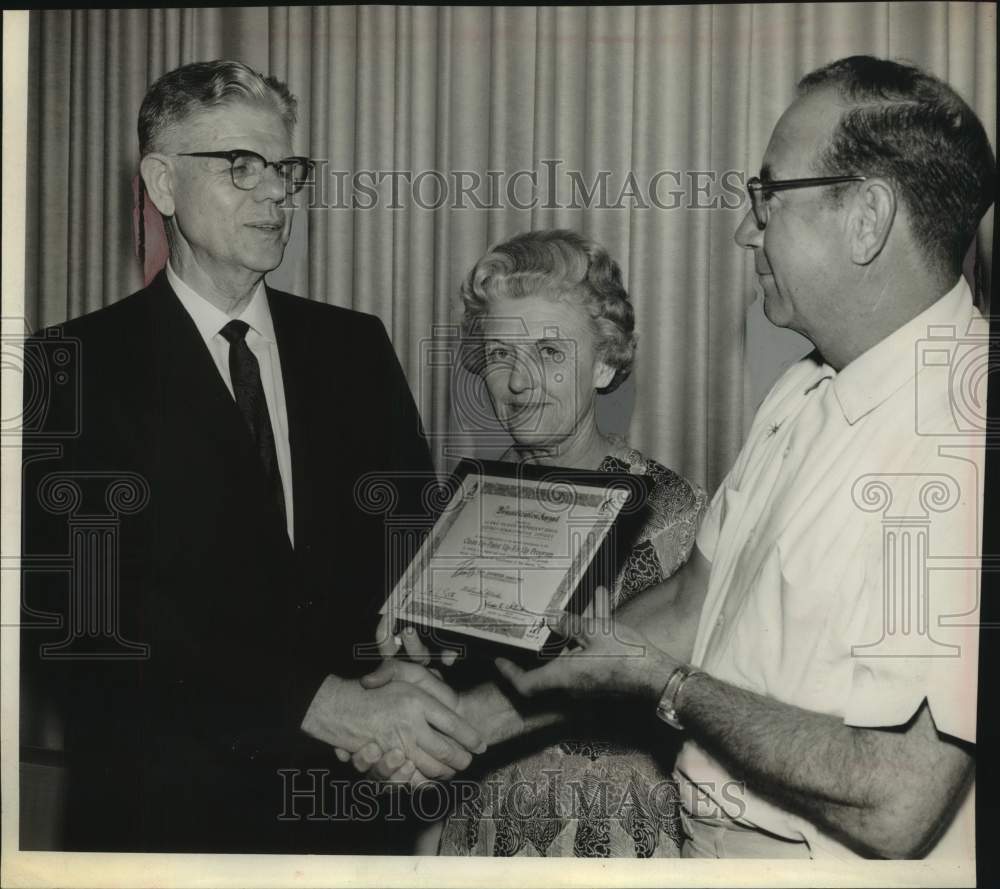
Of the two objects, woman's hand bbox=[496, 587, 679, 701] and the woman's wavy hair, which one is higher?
the woman's wavy hair

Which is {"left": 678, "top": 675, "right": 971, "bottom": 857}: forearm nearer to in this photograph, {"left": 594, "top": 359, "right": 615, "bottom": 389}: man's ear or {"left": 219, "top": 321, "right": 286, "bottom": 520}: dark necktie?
{"left": 594, "top": 359, "right": 615, "bottom": 389}: man's ear

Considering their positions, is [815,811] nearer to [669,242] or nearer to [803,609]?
[803,609]

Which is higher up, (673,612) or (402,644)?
(673,612)

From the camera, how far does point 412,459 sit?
2799mm

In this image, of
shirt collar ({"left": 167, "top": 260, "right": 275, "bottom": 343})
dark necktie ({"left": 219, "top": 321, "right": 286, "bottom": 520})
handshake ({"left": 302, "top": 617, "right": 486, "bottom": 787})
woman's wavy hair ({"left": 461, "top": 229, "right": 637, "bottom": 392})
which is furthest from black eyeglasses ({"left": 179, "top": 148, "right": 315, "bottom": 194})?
handshake ({"left": 302, "top": 617, "right": 486, "bottom": 787})

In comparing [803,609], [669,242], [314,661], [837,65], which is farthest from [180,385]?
[837,65]

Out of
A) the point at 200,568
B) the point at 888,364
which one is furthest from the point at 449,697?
A: the point at 888,364

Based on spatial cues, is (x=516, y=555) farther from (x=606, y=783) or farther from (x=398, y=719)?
(x=606, y=783)

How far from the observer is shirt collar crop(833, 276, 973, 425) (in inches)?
102

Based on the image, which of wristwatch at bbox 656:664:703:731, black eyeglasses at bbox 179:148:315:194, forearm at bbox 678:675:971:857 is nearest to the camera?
forearm at bbox 678:675:971:857

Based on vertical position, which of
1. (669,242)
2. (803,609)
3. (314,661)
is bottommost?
(314,661)

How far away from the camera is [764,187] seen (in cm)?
269

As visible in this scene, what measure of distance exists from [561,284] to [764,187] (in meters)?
0.58

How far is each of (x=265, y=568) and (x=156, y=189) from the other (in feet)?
3.50
